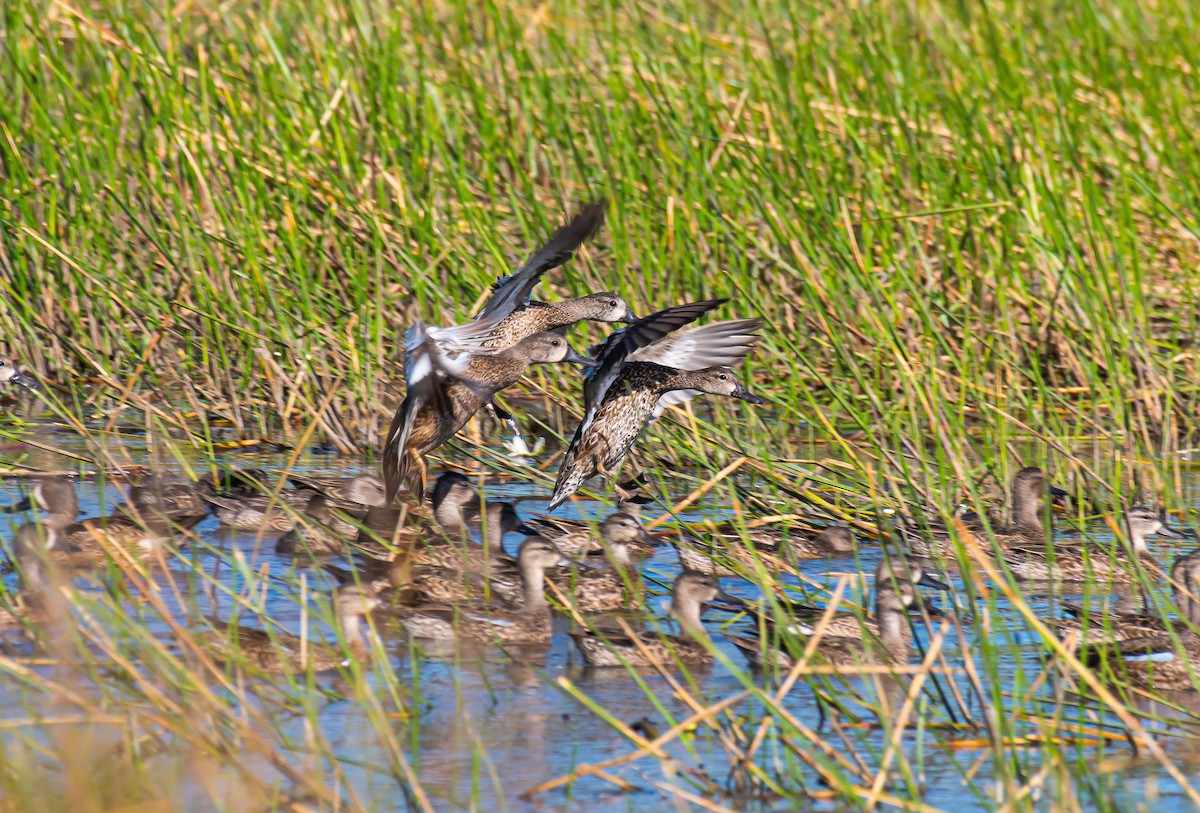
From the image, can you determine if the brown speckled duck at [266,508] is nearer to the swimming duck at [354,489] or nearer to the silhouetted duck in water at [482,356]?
the swimming duck at [354,489]

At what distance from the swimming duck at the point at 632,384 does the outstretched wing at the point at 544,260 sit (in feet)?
1.49

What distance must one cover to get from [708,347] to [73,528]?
2.26 metres

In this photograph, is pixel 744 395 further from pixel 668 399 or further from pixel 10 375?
pixel 10 375

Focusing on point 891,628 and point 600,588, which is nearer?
point 891,628

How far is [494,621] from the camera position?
4.90m

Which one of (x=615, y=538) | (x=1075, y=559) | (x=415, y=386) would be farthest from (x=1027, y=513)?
(x=415, y=386)

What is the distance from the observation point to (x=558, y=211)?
810 cm

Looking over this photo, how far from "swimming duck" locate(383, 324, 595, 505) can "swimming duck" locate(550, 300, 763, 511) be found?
0.24 meters

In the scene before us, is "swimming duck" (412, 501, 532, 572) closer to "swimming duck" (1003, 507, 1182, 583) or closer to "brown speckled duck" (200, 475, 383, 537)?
"brown speckled duck" (200, 475, 383, 537)

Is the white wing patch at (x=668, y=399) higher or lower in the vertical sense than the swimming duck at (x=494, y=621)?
higher

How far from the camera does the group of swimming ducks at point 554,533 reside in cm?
495

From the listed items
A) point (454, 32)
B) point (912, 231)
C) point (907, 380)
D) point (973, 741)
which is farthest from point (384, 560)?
point (454, 32)

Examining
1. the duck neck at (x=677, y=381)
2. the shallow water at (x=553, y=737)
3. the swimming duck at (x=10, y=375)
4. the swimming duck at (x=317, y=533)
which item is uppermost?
the swimming duck at (x=10, y=375)

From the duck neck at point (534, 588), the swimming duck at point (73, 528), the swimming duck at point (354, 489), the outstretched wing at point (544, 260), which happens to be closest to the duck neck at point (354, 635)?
the duck neck at point (534, 588)
